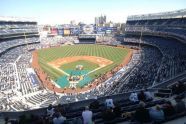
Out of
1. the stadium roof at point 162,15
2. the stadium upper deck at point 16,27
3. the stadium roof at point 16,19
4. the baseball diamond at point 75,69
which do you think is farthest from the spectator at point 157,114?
the stadium roof at point 16,19

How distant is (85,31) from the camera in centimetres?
12319

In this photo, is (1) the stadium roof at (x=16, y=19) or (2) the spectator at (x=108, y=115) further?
(1) the stadium roof at (x=16, y=19)

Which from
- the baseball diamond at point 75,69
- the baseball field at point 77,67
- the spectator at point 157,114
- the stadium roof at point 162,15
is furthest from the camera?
the stadium roof at point 162,15

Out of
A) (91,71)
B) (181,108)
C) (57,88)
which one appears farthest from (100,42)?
(181,108)

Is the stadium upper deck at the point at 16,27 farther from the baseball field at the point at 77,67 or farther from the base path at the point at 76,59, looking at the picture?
the base path at the point at 76,59

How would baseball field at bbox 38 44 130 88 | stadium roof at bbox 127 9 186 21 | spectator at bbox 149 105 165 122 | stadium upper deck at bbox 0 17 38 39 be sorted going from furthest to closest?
1. stadium upper deck at bbox 0 17 38 39
2. stadium roof at bbox 127 9 186 21
3. baseball field at bbox 38 44 130 88
4. spectator at bbox 149 105 165 122

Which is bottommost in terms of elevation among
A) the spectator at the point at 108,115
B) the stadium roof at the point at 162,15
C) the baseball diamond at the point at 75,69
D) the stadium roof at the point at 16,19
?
the baseball diamond at the point at 75,69

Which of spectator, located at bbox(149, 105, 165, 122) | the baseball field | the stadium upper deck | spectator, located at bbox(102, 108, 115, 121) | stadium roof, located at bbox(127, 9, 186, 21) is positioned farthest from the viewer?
the stadium upper deck

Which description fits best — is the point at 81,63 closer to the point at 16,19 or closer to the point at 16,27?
the point at 16,27

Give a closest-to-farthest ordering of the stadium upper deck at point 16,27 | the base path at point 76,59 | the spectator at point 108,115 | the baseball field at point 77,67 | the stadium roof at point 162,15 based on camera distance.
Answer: the spectator at point 108,115
the baseball field at point 77,67
the base path at point 76,59
the stadium roof at point 162,15
the stadium upper deck at point 16,27

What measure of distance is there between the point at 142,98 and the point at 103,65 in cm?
4600

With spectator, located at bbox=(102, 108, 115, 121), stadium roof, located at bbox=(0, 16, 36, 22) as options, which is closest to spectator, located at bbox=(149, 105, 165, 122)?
spectator, located at bbox=(102, 108, 115, 121)

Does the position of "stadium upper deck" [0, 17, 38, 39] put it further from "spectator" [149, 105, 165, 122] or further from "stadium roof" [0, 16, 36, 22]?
"spectator" [149, 105, 165, 122]

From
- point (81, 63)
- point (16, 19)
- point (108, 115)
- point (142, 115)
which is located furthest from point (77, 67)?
point (16, 19)
